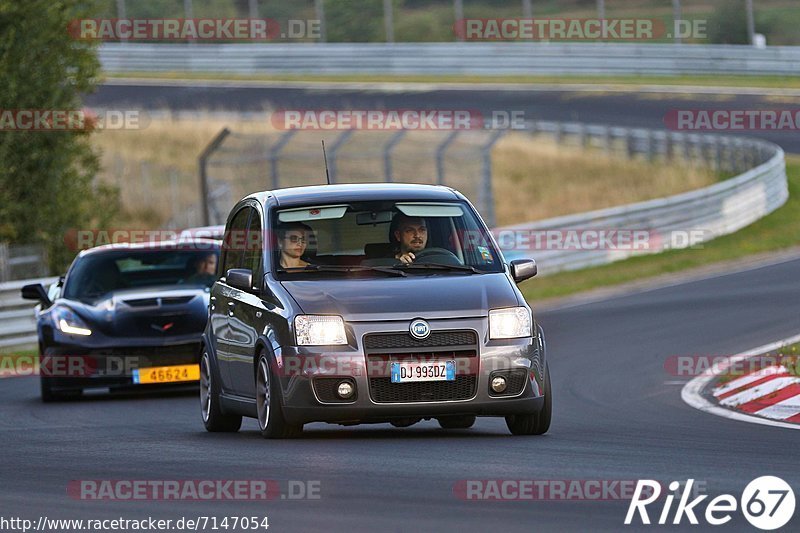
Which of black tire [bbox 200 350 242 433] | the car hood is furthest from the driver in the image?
black tire [bbox 200 350 242 433]

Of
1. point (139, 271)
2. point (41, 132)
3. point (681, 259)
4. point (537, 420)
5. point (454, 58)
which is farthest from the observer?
point (454, 58)

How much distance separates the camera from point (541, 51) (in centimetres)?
5253

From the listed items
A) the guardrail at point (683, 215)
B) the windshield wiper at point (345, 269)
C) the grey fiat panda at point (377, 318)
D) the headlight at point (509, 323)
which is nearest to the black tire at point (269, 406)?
the grey fiat panda at point (377, 318)

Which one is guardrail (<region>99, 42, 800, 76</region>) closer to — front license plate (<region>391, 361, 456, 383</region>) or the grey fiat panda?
the grey fiat panda

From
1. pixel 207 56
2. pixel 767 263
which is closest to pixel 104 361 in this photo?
pixel 767 263


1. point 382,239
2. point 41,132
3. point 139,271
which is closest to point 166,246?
point 139,271

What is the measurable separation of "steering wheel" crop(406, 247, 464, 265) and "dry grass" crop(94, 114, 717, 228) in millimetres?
15940

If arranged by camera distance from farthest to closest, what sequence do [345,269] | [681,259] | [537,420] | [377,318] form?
[681,259] → [345,269] → [537,420] → [377,318]

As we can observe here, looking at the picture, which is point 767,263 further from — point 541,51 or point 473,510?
point 541,51

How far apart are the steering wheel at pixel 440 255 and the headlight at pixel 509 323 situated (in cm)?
71

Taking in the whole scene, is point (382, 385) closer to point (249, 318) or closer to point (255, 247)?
point (249, 318)

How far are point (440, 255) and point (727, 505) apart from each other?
3816 mm

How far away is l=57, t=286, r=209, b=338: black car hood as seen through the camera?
1515 cm

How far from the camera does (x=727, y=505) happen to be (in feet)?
23.6
